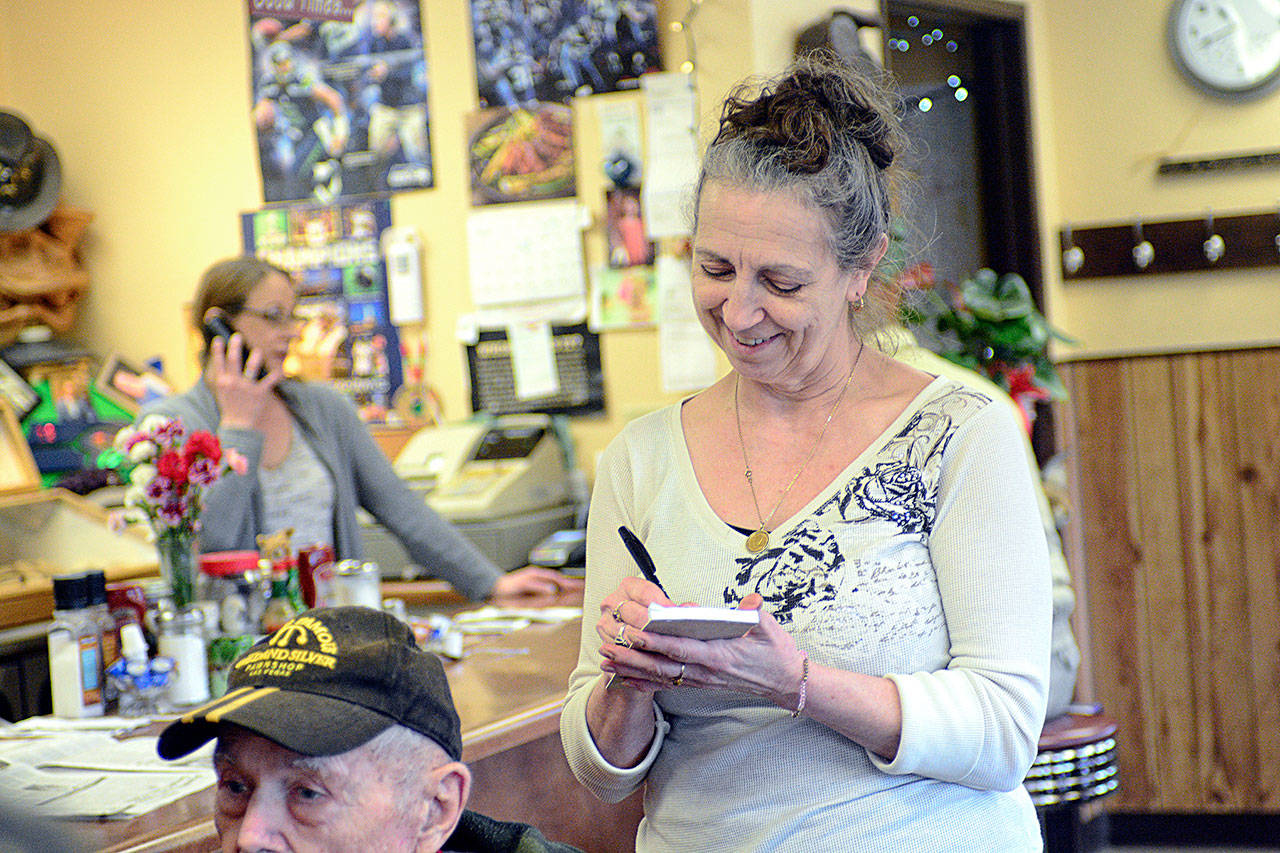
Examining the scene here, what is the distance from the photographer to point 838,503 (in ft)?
4.63

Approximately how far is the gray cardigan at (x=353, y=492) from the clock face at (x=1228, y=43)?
2822 mm

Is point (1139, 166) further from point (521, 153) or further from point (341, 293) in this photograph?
point (341, 293)

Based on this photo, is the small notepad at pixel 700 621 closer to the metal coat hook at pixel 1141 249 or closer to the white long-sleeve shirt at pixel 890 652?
the white long-sleeve shirt at pixel 890 652

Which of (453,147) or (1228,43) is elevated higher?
(1228,43)

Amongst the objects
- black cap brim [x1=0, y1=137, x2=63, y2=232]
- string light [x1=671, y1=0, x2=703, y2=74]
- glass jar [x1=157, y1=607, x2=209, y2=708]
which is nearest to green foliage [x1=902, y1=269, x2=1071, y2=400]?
string light [x1=671, y1=0, x2=703, y2=74]

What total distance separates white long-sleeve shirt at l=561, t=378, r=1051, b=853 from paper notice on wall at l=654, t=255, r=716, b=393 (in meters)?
2.23

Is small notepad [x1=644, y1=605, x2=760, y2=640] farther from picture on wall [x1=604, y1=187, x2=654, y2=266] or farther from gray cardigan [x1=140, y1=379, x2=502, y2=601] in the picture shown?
picture on wall [x1=604, y1=187, x2=654, y2=266]

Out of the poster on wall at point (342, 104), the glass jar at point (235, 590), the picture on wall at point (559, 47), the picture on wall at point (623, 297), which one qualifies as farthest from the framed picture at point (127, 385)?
the glass jar at point (235, 590)

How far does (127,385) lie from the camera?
467 cm

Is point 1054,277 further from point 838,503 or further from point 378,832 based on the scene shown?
point 378,832

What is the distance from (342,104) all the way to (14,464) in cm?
167

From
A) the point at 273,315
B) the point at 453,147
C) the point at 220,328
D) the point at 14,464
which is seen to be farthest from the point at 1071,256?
the point at 14,464

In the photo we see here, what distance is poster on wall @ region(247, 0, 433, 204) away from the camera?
13.8 feet

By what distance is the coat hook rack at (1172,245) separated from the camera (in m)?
3.97
